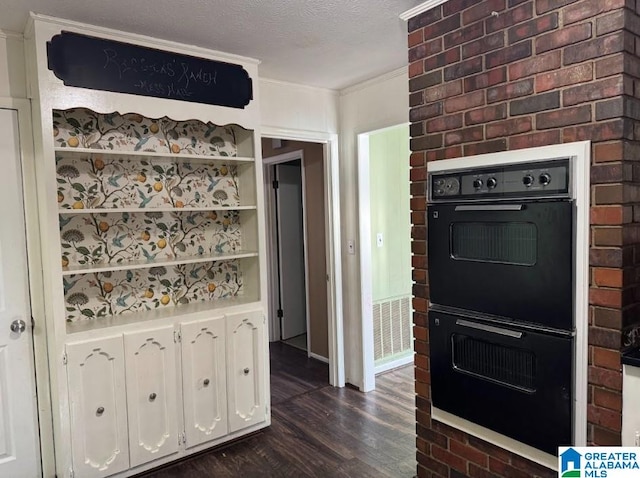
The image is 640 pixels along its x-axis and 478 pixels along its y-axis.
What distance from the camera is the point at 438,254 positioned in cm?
212

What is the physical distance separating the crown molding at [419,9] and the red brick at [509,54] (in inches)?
15.2

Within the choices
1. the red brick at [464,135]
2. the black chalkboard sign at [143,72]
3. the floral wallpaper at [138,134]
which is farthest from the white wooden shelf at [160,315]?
the red brick at [464,135]

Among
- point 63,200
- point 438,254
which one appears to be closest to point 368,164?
point 438,254

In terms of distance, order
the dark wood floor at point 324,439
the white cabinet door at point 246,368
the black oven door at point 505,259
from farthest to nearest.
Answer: the white cabinet door at point 246,368 → the dark wood floor at point 324,439 → the black oven door at point 505,259

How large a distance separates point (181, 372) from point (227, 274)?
0.73 meters

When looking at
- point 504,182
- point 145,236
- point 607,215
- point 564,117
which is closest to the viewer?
point 607,215

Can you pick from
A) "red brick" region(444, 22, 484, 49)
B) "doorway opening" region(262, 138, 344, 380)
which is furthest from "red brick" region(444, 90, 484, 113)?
"doorway opening" region(262, 138, 344, 380)

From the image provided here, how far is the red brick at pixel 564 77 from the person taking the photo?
1.65 metres

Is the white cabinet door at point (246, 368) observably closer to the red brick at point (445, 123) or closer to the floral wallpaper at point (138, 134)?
the floral wallpaper at point (138, 134)

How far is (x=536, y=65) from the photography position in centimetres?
178

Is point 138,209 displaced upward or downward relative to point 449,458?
upward

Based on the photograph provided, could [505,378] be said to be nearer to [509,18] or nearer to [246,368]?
[509,18]

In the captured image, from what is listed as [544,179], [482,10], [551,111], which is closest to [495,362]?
[544,179]

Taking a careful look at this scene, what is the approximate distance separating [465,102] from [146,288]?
2.07 metres
